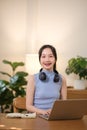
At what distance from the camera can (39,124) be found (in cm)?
163

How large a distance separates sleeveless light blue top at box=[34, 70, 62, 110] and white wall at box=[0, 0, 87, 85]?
179 cm

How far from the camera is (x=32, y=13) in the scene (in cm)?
402

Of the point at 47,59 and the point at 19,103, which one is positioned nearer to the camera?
the point at 47,59

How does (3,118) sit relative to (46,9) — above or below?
below

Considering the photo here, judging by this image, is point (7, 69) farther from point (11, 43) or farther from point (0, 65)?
point (11, 43)

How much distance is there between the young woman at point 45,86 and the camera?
2.18 meters

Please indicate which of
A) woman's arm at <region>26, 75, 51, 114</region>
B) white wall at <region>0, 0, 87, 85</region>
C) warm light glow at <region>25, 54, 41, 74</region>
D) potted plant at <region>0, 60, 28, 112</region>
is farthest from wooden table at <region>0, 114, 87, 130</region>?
white wall at <region>0, 0, 87, 85</region>

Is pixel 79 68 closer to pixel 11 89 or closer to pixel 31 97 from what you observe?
pixel 11 89

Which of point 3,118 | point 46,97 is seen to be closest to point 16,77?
point 46,97

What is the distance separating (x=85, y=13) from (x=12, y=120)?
2706 millimetres

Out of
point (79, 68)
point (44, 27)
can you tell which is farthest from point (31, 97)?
point (44, 27)

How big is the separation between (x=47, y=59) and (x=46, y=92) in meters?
0.27

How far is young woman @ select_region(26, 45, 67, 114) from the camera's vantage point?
7.16ft

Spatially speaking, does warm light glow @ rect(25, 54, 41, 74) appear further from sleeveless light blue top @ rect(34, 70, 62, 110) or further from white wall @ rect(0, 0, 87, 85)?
sleeveless light blue top @ rect(34, 70, 62, 110)
